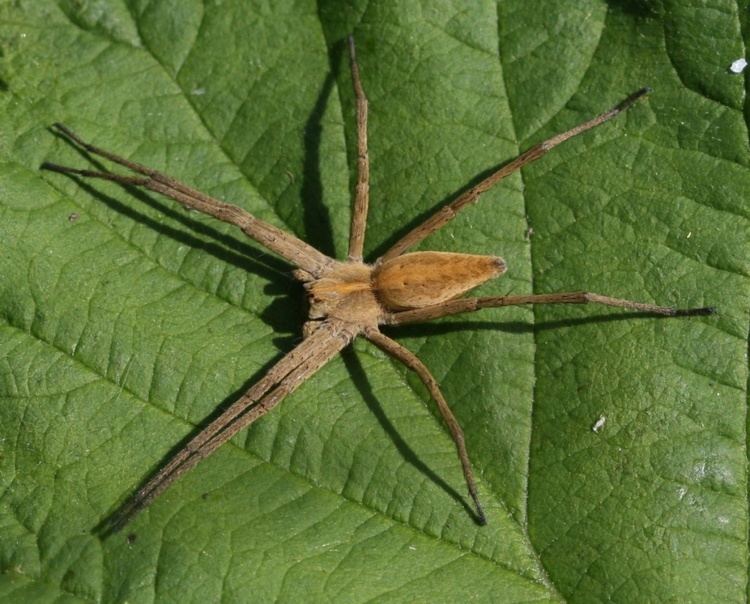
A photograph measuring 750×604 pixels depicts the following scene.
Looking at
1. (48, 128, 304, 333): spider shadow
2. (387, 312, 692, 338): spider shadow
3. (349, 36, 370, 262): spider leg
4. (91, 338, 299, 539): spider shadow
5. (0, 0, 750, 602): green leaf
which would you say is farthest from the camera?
(48, 128, 304, 333): spider shadow

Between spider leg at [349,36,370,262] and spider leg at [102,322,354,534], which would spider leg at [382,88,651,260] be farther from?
spider leg at [102,322,354,534]

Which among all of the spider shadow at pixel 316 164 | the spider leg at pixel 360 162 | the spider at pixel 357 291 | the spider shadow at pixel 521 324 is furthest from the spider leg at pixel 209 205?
the spider shadow at pixel 521 324

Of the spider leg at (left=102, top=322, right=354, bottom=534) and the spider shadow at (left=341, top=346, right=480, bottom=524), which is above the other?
the spider leg at (left=102, top=322, right=354, bottom=534)

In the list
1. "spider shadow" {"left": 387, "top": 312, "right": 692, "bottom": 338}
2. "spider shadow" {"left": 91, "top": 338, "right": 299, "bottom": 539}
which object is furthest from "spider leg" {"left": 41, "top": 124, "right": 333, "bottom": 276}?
"spider shadow" {"left": 387, "top": 312, "right": 692, "bottom": 338}

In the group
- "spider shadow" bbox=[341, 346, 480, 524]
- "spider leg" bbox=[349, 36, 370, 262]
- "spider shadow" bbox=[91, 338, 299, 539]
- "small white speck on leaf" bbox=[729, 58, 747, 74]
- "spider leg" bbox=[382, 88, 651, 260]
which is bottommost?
"spider shadow" bbox=[341, 346, 480, 524]

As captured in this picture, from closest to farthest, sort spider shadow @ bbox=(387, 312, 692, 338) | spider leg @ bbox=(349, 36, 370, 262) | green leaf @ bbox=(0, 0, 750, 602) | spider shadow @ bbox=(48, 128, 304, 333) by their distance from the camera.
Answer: green leaf @ bbox=(0, 0, 750, 602)
spider shadow @ bbox=(387, 312, 692, 338)
spider leg @ bbox=(349, 36, 370, 262)
spider shadow @ bbox=(48, 128, 304, 333)

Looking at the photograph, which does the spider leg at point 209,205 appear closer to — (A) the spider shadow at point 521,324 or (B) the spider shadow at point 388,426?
(B) the spider shadow at point 388,426
